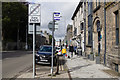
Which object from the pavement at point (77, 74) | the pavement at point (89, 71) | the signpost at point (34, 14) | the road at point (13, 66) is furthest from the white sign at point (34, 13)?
the pavement at point (89, 71)

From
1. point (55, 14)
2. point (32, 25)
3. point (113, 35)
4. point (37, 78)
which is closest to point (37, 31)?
point (32, 25)

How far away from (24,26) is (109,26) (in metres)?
40.5

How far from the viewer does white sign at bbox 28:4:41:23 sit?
6906 mm

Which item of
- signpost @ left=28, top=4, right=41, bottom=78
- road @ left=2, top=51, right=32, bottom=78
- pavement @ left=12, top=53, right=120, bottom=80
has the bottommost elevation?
road @ left=2, top=51, right=32, bottom=78

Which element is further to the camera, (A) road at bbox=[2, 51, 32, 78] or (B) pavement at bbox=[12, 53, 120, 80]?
(A) road at bbox=[2, 51, 32, 78]

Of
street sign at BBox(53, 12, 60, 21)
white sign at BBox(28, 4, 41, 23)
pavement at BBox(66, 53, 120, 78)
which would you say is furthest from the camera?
street sign at BBox(53, 12, 60, 21)

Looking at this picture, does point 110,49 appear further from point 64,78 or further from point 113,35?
point 64,78

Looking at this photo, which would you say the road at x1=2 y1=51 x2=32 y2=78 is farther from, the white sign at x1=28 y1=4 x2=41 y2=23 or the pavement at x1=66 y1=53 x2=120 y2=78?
the pavement at x1=66 y1=53 x2=120 y2=78

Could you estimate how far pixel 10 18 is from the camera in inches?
1405

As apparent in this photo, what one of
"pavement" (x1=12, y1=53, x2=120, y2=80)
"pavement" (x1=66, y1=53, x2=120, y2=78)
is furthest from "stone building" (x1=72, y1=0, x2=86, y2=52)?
"pavement" (x1=12, y1=53, x2=120, y2=80)

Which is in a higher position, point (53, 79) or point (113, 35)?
point (113, 35)

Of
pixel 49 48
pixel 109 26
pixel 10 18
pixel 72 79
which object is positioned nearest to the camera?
pixel 72 79

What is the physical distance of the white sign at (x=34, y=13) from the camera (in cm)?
691

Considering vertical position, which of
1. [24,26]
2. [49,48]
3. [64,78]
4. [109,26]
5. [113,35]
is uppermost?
[24,26]
